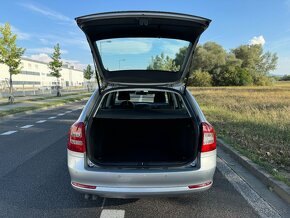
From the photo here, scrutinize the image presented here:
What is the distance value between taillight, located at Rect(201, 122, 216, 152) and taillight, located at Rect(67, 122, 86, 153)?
1356mm

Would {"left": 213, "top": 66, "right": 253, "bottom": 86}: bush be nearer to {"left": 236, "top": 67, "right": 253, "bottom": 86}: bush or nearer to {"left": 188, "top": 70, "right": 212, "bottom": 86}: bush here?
{"left": 236, "top": 67, "right": 253, "bottom": 86}: bush

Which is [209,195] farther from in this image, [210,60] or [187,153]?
[210,60]

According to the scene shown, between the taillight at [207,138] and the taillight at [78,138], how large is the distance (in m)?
1.36

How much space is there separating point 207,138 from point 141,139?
4.65ft

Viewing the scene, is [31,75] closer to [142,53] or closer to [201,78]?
[201,78]

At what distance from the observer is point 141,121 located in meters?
4.47

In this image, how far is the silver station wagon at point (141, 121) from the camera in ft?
10.6

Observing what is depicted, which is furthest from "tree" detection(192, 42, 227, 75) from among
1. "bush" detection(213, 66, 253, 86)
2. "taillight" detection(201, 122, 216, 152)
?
"taillight" detection(201, 122, 216, 152)

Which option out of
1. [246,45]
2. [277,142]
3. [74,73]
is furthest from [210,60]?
[277,142]

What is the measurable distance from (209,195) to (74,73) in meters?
115

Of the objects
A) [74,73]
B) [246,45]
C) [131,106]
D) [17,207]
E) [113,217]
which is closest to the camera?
[113,217]

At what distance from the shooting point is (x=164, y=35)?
4.38 metres

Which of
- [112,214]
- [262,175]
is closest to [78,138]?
[112,214]

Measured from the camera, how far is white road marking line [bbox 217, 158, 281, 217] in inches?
142
